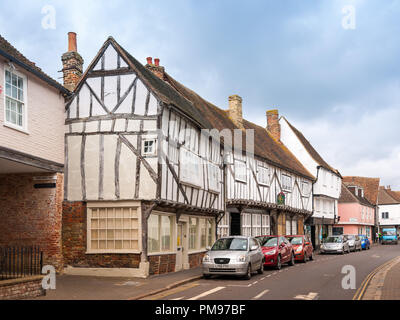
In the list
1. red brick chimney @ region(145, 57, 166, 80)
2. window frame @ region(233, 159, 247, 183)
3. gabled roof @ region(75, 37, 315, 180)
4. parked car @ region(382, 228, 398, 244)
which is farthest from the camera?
parked car @ region(382, 228, 398, 244)

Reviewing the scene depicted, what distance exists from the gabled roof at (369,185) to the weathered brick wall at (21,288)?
209 ft

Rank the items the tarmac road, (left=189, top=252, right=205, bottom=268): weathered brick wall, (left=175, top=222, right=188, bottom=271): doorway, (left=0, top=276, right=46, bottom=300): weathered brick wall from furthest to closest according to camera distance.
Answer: (left=189, top=252, right=205, bottom=268): weathered brick wall → (left=175, top=222, right=188, bottom=271): doorway → the tarmac road → (left=0, top=276, right=46, bottom=300): weathered brick wall

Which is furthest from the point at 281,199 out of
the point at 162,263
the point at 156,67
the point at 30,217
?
the point at 30,217

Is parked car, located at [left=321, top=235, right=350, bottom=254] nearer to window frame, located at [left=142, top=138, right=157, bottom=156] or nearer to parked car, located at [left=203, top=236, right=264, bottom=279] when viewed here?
parked car, located at [left=203, top=236, right=264, bottom=279]

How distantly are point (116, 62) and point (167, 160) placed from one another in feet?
13.6

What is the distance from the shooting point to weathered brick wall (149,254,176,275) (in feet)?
55.8

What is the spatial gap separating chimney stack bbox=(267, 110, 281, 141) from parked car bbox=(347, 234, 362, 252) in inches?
409

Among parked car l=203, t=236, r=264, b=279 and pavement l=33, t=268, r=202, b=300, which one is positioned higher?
parked car l=203, t=236, r=264, b=279

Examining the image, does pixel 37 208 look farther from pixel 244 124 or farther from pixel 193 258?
pixel 244 124

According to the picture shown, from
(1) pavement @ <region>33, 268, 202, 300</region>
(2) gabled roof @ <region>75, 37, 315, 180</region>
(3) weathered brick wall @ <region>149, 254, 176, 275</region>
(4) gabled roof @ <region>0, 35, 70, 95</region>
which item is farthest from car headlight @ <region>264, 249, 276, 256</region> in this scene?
(4) gabled roof @ <region>0, 35, 70, 95</region>

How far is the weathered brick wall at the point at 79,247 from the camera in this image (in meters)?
16.5

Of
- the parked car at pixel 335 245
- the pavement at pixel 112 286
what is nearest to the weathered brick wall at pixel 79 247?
the pavement at pixel 112 286

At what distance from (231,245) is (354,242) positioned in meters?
25.8
